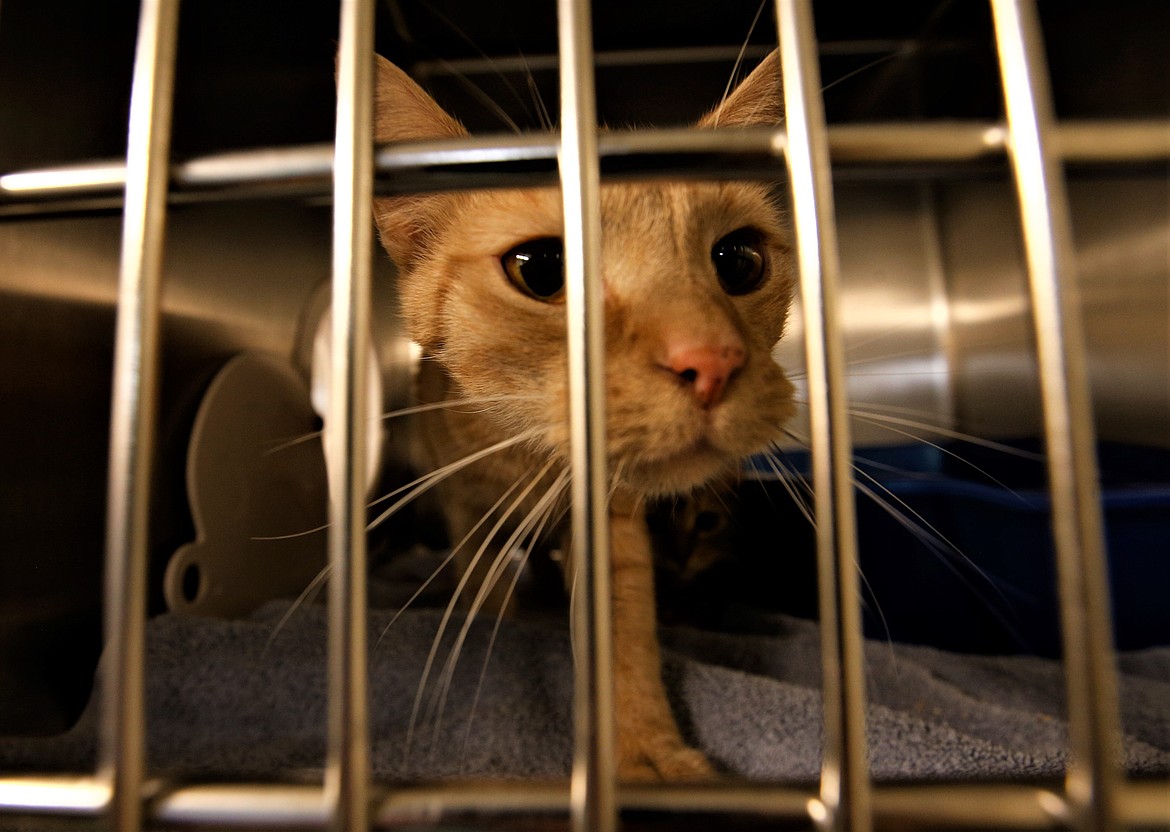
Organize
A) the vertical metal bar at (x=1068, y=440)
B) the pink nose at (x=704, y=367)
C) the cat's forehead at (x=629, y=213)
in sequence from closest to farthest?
the vertical metal bar at (x=1068, y=440), the pink nose at (x=704, y=367), the cat's forehead at (x=629, y=213)

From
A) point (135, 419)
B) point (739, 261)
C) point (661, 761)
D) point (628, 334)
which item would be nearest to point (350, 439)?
point (135, 419)

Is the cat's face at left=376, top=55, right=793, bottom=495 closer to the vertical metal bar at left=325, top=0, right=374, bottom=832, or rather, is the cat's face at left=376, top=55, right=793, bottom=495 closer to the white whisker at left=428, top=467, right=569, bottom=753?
the white whisker at left=428, top=467, right=569, bottom=753

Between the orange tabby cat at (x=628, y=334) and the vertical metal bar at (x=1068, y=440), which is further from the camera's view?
the orange tabby cat at (x=628, y=334)

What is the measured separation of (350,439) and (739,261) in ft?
2.02

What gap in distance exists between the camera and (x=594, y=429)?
287 mm

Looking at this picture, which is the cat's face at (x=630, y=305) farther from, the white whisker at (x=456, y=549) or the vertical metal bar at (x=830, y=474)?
the vertical metal bar at (x=830, y=474)

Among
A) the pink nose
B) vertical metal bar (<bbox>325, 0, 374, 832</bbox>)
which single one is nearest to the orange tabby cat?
the pink nose

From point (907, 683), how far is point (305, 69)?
3.71 ft

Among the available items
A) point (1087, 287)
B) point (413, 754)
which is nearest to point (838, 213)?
point (1087, 287)

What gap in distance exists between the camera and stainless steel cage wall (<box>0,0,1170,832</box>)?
27 cm

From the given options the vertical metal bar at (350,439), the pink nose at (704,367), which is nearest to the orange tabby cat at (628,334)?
the pink nose at (704,367)

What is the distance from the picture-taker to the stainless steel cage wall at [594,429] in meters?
0.27

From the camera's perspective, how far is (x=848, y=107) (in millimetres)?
1363

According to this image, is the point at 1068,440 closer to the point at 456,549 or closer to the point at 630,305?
the point at 630,305
